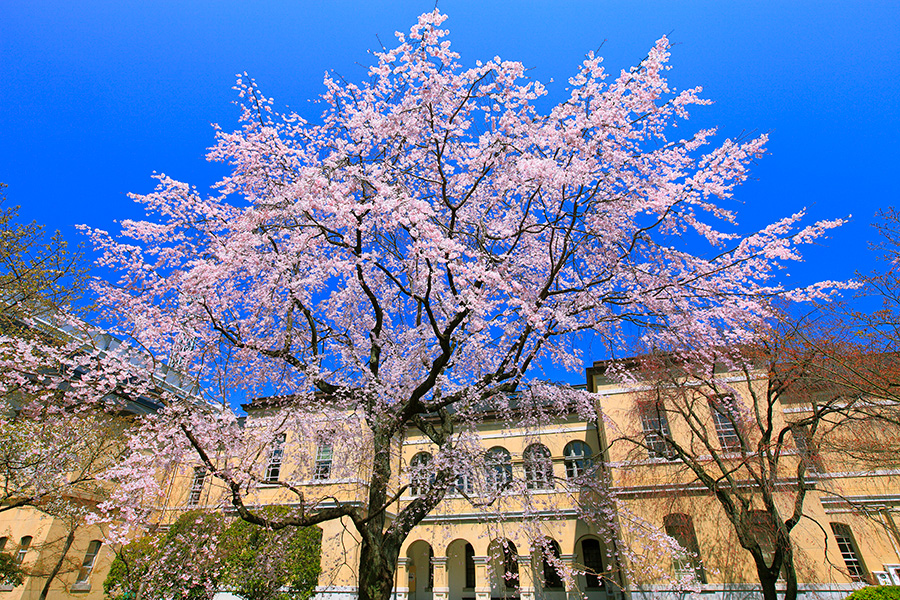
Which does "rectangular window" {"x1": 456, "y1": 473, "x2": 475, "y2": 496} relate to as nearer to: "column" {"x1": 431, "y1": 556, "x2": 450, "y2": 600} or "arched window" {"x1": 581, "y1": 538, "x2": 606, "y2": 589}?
"column" {"x1": 431, "y1": 556, "x2": 450, "y2": 600}

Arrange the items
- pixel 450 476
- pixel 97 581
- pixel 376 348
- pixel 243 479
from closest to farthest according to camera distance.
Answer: pixel 243 479
pixel 450 476
pixel 376 348
pixel 97 581

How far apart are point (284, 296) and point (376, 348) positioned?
7.51 feet

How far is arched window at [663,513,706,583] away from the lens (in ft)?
47.6

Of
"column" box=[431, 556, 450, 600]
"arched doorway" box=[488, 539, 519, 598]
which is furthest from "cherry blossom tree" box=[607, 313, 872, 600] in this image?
"column" box=[431, 556, 450, 600]

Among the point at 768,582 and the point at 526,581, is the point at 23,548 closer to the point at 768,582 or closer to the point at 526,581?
the point at 526,581

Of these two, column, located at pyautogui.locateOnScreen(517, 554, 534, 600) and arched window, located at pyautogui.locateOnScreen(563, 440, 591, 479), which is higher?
arched window, located at pyautogui.locateOnScreen(563, 440, 591, 479)

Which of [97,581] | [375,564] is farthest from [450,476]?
[97,581]

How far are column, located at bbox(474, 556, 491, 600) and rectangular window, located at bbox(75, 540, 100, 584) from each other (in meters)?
16.3

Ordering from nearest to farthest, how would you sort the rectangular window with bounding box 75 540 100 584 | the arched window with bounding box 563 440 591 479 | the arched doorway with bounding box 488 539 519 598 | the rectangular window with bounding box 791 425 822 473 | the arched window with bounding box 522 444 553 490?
1. the arched window with bounding box 522 444 553 490
2. the rectangular window with bounding box 791 425 822 473
3. the rectangular window with bounding box 75 540 100 584
4. the arched doorway with bounding box 488 539 519 598
5. the arched window with bounding box 563 440 591 479

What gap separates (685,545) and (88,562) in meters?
23.9

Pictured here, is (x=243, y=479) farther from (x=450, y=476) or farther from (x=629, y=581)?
(x=629, y=581)

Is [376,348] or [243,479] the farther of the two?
[376,348]

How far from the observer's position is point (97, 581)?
18422mm

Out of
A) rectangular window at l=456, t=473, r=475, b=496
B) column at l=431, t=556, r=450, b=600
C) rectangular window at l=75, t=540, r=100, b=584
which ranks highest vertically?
rectangular window at l=456, t=473, r=475, b=496
